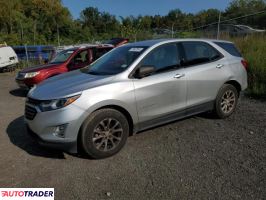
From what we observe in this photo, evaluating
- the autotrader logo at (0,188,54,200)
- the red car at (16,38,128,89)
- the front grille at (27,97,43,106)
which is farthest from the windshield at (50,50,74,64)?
the autotrader logo at (0,188,54,200)

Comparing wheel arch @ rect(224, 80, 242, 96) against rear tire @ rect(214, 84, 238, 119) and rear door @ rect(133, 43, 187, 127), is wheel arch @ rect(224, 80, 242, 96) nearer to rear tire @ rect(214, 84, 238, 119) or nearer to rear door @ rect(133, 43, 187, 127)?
rear tire @ rect(214, 84, 238, 119)

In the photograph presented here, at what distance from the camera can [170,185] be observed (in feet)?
11.0

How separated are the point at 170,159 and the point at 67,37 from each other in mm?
41873

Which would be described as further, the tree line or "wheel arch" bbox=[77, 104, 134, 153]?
the tree line

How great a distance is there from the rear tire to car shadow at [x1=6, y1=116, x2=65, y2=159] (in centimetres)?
305

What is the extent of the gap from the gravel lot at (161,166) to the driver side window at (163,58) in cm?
121

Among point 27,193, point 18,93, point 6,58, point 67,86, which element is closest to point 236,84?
point 67,86

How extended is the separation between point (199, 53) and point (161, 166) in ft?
7.82

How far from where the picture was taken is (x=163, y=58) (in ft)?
15.4

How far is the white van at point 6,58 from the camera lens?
15.2 m

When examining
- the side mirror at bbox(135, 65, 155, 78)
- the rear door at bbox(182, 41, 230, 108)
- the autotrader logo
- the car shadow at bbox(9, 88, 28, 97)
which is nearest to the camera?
the autotrader logo

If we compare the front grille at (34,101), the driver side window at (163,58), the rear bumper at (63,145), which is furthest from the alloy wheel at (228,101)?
the front grille at (34,101)

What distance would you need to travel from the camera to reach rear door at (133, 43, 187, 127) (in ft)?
14.2

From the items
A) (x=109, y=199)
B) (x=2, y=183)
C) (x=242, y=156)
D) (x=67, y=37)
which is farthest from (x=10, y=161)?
(x=67, y=37)
